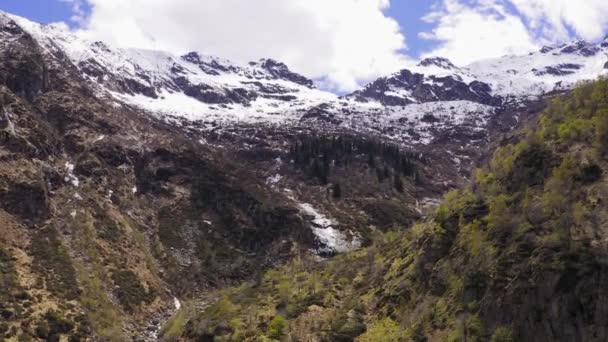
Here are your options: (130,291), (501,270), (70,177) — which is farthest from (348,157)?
(501,270)

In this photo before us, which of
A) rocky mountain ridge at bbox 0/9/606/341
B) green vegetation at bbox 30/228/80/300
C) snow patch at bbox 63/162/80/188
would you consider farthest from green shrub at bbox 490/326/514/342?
snow patch at bbox 63/162/80/188

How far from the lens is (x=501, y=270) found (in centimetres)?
3309

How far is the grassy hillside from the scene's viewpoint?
1139 inches

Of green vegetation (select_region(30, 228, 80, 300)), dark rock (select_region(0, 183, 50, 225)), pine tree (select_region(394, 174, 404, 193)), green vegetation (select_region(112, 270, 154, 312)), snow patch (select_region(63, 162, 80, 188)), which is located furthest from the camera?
pine tree (select_region(394, 174, 404, 193))

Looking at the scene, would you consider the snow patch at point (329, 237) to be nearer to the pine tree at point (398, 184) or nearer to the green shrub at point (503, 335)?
the pine tree at point (398, 184)

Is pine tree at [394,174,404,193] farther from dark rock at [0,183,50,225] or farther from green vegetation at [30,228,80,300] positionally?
green vegetation at [30,228,80,300]

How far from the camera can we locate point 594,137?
127ft

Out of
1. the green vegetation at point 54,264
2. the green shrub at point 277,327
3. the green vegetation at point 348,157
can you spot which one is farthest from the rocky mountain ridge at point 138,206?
the green shrub at point 277,327

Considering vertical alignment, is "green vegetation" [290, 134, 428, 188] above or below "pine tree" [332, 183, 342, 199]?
above

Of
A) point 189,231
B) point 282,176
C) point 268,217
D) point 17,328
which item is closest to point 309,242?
point 268,217

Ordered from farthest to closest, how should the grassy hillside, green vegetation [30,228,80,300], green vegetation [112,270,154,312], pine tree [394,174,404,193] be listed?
1. pine tree [394,174,404,193]
2. green vegetation [112,270,154,312]
3. green vegetation [30,228,80,300]
4. the grassy hillside

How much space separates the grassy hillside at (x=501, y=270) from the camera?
94.9 feet

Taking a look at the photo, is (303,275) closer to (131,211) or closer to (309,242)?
(309,242)

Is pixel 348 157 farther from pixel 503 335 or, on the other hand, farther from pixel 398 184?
pixel 503 335
